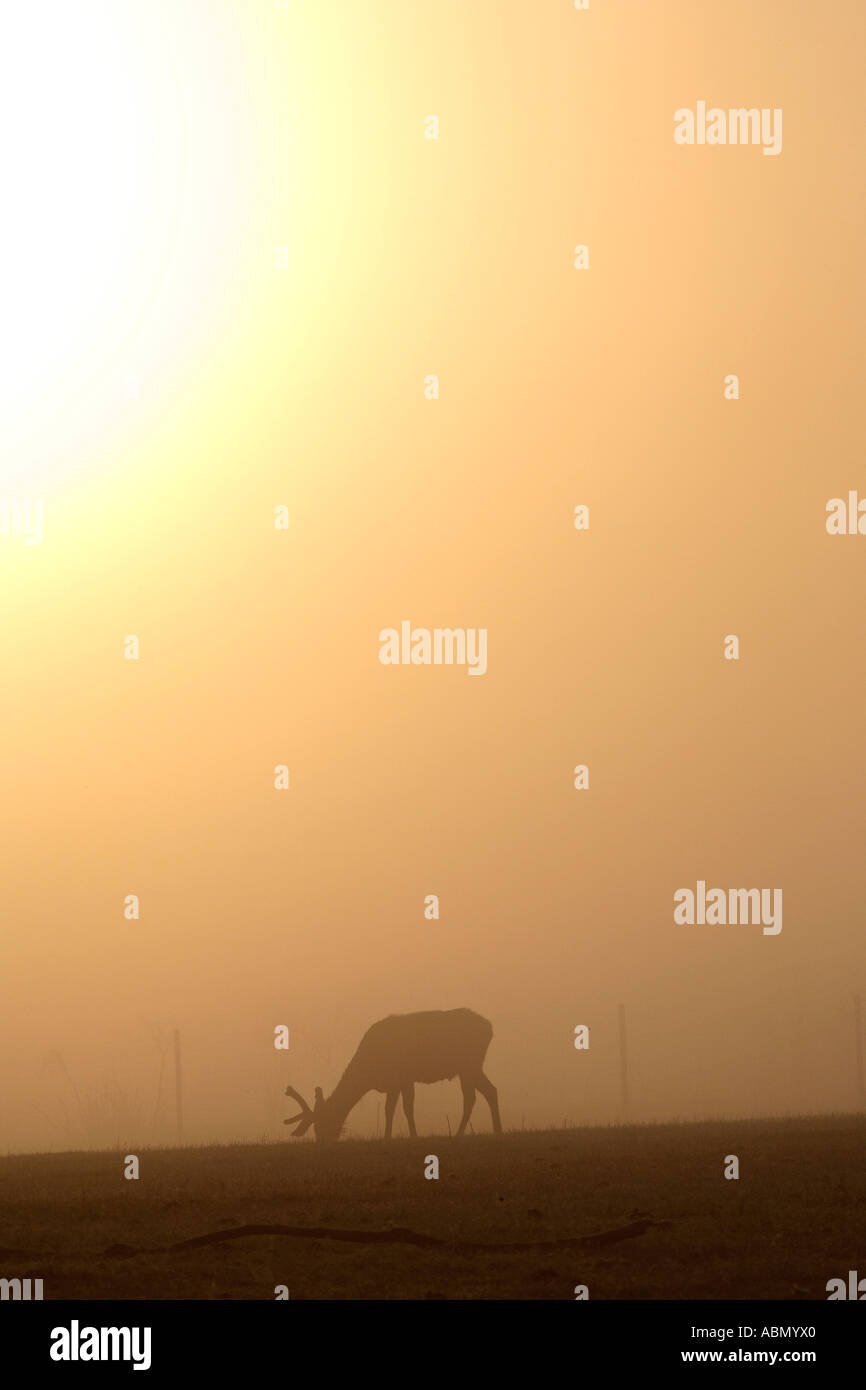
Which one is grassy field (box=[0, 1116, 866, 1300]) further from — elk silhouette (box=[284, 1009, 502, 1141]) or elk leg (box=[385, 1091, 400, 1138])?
elk silhouette (box=[284, 1009, 502, 1141])

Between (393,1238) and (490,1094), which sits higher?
(490,1094)

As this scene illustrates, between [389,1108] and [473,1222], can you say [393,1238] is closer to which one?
[473,1222]

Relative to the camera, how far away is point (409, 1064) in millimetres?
31438

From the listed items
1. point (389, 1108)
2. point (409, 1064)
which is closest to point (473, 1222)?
point (389, 1108)

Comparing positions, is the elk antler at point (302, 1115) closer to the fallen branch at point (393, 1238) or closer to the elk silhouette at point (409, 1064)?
the elk silhouette at point (409, 1064)

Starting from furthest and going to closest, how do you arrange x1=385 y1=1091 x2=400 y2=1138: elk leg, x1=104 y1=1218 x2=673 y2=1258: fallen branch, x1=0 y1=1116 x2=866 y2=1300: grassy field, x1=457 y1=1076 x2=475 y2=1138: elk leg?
x1=457 y1=1076 x2=475 y2=1138: elk leg
x1=385 y1=1091 x2=400 y2=1138: elk leg
x1=104 y1=1218 x2=673 y2=1258: fallen branch
x1=0 y1=1116 x2=866 y2=1300: grassy field

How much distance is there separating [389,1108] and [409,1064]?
122 cm

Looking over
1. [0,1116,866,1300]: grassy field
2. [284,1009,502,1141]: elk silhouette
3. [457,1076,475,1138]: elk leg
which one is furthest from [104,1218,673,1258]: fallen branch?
[457,1076,475,1138]: elk leg

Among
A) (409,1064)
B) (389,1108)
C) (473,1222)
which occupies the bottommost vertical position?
(473,1222)

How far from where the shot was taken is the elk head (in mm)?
30391

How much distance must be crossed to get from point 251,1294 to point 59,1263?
222 centimetres

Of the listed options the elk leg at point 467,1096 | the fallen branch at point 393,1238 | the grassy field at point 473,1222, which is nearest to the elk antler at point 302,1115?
the elk leg at point 467,1096

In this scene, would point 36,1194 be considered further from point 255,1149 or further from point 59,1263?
point 255,1149

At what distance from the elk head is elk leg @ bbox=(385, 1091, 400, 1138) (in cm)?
98
